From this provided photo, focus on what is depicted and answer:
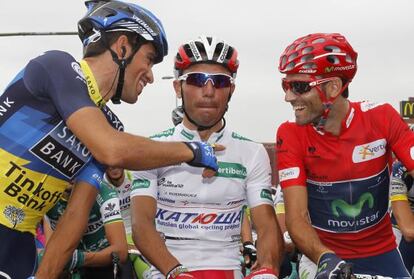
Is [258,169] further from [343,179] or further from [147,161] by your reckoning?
[147,161]

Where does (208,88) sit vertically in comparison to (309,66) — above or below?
below

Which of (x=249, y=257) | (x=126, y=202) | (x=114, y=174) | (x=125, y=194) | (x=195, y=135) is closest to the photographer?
(x=195, y=135)

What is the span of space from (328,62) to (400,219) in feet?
7.96

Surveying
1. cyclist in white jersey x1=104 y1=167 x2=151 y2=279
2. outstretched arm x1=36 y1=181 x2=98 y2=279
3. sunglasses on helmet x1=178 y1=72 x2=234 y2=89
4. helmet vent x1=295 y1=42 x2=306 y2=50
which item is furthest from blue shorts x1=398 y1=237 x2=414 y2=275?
outstretched arm x1=36 y1=181 x2=98 y2=279

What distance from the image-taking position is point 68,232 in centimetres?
420

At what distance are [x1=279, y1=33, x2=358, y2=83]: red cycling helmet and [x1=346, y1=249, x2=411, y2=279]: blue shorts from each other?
1.35 metres

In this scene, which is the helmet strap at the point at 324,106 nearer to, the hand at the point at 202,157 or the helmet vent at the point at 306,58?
the helmet vent at the point at 306,58

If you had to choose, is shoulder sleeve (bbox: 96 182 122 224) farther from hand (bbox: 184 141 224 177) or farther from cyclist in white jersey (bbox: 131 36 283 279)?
hand (bbox: 184 141 224 177)

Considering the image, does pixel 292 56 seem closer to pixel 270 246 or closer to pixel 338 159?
pixel 338 159

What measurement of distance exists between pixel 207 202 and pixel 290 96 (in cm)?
98

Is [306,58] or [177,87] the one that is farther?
[177,87]

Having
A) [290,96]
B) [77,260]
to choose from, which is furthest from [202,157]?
[77,260]

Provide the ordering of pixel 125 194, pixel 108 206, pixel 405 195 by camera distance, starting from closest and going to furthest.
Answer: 1. pixel 108 206
2. pixel 405 195
3. pixel 125 194

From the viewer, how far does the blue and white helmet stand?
13.9 feet
